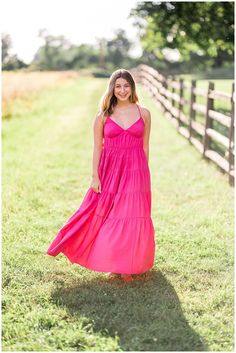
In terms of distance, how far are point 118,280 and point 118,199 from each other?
642 millimetres

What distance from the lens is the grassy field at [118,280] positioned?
3.73 metres

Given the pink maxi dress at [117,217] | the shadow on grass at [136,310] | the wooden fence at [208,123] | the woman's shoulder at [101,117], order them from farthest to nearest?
the wooden fence at [208,123]
the woman's shoulder at [101,117]
the pink maxi dress at [117,217]
the shadow on grass at [136,310]

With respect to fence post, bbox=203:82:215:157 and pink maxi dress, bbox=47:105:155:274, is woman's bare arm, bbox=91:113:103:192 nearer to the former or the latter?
pink maxi dress, bbox=47:105:155:274

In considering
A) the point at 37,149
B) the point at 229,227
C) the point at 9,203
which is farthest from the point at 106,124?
the point at 37,149

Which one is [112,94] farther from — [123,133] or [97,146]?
[97,146]

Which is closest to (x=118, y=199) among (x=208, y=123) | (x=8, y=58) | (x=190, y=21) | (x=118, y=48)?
(x=208, y=123)

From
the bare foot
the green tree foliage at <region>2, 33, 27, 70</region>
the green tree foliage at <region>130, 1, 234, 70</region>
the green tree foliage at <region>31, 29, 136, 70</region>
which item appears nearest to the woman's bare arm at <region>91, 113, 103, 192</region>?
the bare foot

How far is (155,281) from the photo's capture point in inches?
183

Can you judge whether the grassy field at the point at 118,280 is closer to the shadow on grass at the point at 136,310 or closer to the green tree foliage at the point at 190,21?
the shadow on grass at the point at 136,310

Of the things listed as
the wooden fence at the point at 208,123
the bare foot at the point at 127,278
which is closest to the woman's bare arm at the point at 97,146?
the bare foot at the point at 127,278

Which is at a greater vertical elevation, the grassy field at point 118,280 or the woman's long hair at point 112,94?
the woman's long hair at point 112,94

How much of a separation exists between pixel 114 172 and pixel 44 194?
10.2ft

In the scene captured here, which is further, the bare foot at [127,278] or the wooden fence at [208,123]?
the wooden fence at [208,123]

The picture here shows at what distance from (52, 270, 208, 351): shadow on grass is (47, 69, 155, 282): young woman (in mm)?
151
